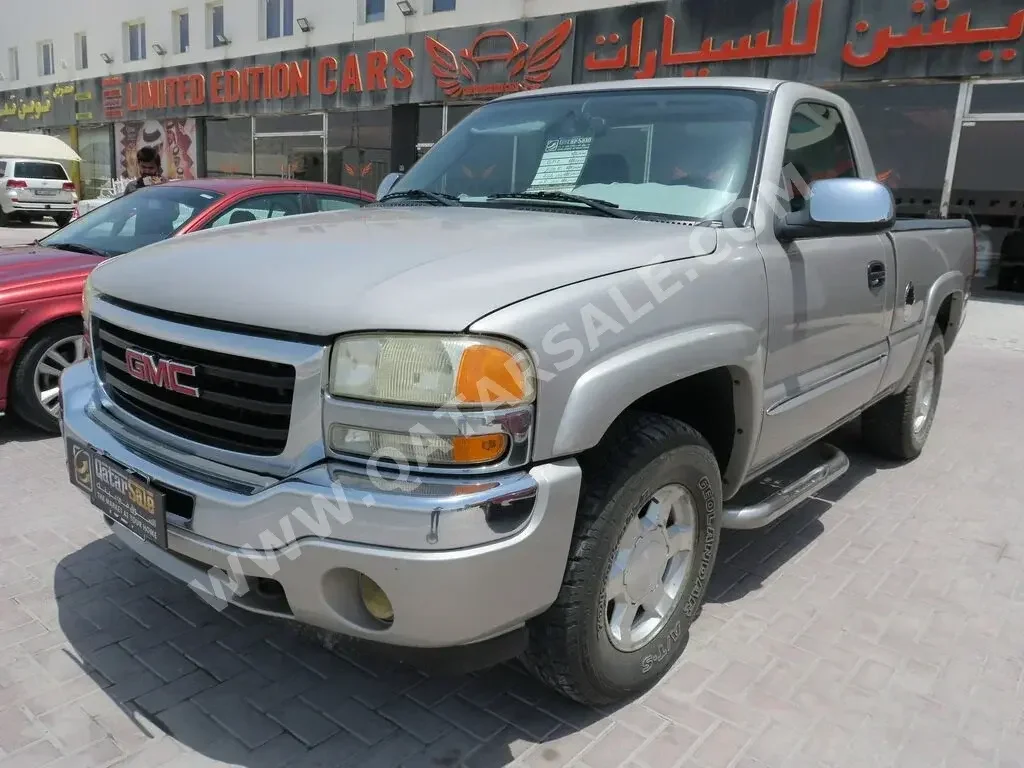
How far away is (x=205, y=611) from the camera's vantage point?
2936 millimetres

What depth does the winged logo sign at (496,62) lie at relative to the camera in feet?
48.5

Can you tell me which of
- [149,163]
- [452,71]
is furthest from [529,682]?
[149,163]

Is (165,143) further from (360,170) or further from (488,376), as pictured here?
(488,376)

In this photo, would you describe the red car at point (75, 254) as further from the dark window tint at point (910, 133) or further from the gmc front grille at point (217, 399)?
the dark window tint at point (910, 133)

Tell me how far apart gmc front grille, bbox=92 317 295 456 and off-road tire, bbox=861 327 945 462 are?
374cm

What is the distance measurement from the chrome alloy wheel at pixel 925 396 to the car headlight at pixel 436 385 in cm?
379

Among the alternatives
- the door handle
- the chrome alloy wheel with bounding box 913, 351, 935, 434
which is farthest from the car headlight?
the chrome alloy wheel with bounding box 913, 351, 935, 434

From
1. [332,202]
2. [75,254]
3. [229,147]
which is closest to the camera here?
[75,254]

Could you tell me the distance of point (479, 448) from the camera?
1838 mm

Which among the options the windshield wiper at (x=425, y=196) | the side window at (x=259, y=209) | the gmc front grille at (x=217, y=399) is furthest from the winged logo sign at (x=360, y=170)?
the gmc front grille at (x=217, y=399)

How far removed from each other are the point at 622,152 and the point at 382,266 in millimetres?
1328

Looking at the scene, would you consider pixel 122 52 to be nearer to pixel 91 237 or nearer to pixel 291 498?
pixel 91 237

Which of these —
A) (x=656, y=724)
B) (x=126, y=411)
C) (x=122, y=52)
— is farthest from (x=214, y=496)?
(x=122, y=52)

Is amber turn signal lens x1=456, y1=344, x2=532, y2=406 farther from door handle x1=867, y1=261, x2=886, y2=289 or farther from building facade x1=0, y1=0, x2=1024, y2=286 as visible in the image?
building facade x1=0, y1=0, x2=1024, y2=286
